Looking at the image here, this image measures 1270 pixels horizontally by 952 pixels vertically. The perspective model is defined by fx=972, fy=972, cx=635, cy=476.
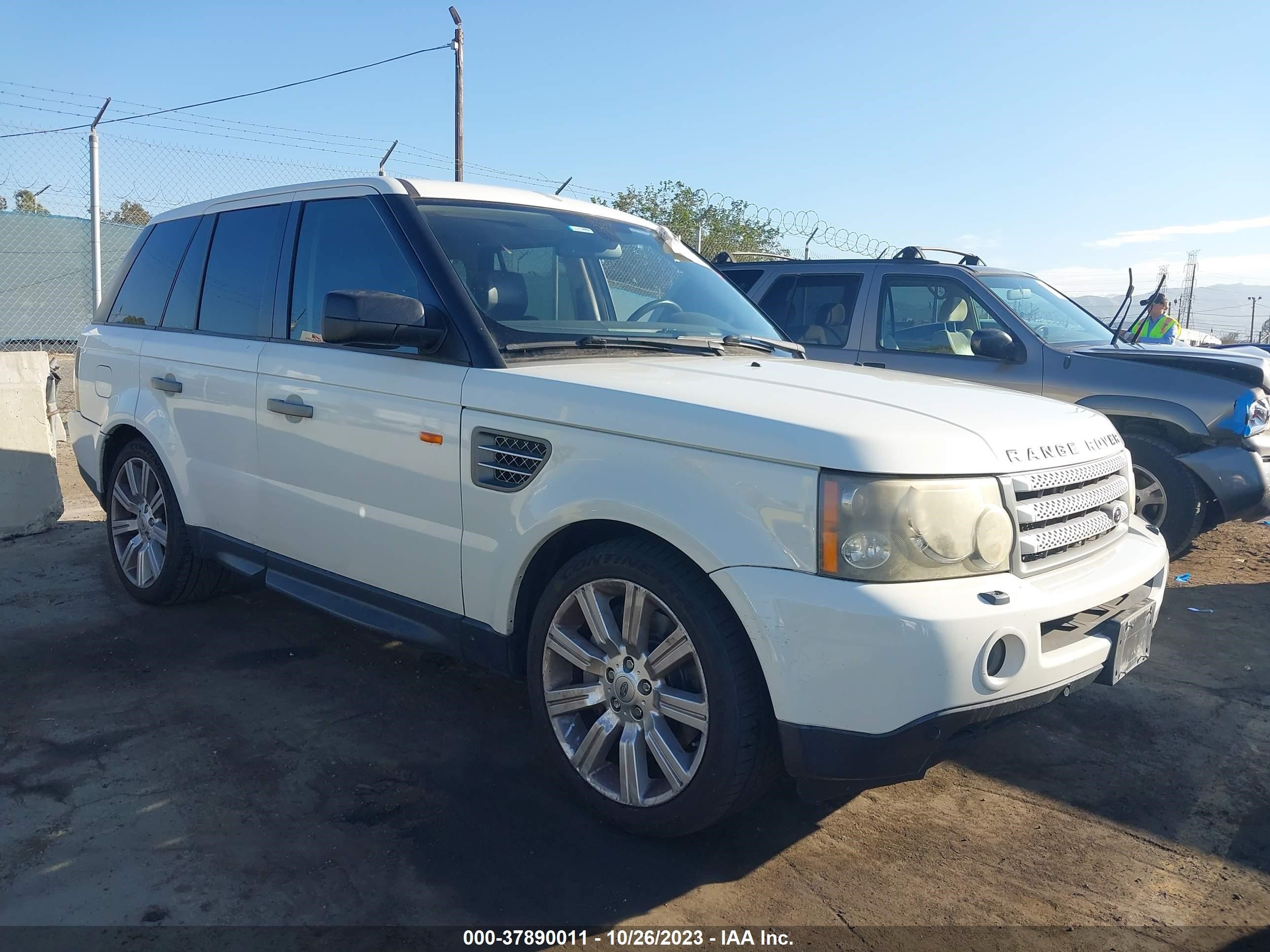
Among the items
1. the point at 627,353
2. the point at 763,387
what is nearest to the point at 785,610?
the point at 763,387

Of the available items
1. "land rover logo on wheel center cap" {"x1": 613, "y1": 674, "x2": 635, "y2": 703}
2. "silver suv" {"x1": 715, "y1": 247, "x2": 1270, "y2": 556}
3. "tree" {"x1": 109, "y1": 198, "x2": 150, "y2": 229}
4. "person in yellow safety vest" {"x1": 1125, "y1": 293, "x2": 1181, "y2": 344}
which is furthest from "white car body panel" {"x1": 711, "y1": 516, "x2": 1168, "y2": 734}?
"tree" {"x1": 109, "y1": 198, "x2": 150, "y2": 229}

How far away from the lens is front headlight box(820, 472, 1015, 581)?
2.40 meters

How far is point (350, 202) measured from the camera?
3820 millimetres

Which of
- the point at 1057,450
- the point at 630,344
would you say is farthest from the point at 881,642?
the point at 630,344

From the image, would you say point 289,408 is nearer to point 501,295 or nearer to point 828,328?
point 501,295

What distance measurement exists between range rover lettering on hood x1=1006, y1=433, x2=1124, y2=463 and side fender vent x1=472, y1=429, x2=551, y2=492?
4.41 ft

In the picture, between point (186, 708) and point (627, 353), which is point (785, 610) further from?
point (186, 708)

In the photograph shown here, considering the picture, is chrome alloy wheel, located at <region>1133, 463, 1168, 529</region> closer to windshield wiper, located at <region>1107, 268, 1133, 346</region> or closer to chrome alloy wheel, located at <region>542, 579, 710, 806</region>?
windshield wiper, located at <region>1107, 268, 1133, 346</region>

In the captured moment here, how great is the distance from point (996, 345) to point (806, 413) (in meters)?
4.23

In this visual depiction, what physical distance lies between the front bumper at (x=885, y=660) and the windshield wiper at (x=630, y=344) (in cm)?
119

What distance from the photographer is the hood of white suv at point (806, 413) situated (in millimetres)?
2482

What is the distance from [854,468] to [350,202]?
2427mm

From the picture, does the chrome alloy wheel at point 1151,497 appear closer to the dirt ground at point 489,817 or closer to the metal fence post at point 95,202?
the dirt ground at point 489,817

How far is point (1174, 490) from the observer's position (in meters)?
5.91
